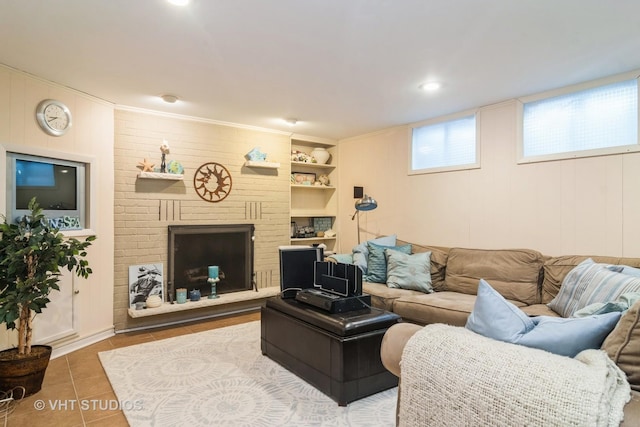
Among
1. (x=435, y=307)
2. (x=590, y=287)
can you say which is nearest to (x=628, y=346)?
(x=590, y=287)

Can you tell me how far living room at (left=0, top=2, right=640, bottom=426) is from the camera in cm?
292

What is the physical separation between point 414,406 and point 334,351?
45.3 inches

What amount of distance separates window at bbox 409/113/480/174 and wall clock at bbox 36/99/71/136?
12.4 ft

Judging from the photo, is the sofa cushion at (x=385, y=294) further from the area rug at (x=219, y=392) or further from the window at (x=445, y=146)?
the window at (x=445, y=146)

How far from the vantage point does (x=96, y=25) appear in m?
2.17

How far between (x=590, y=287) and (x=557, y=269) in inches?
30.8

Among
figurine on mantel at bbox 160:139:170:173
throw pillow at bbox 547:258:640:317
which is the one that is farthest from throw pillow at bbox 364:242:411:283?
figurine on mantel at bbox 160:139:170:173

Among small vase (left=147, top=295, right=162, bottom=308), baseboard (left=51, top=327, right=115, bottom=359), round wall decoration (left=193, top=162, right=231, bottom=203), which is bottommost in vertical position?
baseboard (left=51, top=327, right=115, bottom=359)

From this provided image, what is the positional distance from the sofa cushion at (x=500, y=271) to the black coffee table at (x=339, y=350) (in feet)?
4.32

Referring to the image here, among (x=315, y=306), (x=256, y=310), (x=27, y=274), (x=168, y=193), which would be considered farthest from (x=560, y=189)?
(x=27, y=274)

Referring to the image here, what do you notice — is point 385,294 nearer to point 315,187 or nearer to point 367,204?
point 367,204

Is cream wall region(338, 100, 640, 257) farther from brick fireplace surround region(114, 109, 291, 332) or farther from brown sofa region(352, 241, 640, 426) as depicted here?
brick fireplace surround region(114, 109, 291, 332)

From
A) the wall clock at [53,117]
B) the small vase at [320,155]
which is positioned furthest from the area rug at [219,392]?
the small vase at [320,155]

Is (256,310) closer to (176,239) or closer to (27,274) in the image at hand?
(176,239)
